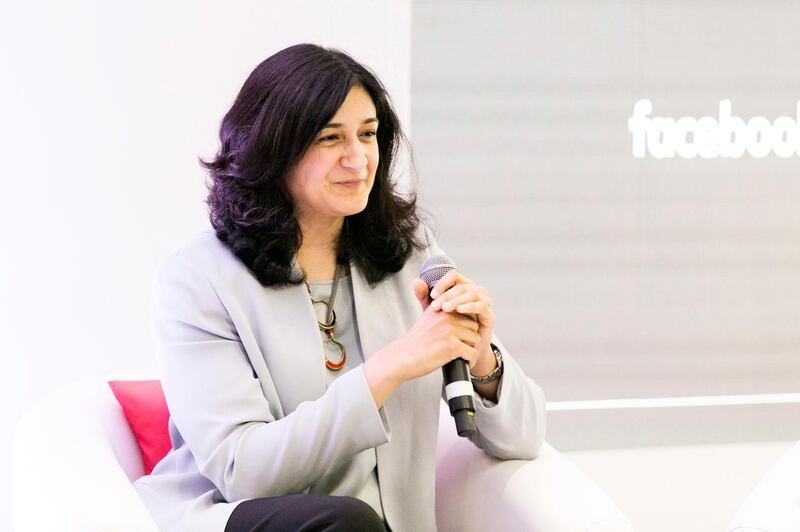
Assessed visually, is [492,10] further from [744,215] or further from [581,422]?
[581,422]

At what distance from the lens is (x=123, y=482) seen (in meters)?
1.91

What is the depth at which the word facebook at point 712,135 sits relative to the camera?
3.72m

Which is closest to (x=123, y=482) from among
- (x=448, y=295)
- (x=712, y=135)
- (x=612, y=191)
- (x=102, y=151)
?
(x=448, y=295)

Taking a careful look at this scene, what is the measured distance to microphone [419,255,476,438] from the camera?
186 centimetres

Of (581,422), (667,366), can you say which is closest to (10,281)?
(581,422)

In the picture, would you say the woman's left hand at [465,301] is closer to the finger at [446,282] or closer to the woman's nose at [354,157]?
the finger at [446,282]

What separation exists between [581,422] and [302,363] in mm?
1952

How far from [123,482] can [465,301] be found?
0.75 metres

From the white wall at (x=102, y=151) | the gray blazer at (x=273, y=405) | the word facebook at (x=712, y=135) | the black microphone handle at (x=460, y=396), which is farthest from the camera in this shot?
the word facebook at (x=712, y=135)

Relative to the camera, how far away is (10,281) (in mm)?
3229

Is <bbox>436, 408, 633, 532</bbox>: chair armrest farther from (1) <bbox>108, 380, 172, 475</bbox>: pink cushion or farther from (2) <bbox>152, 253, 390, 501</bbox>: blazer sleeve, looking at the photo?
(1) <bbox>108, 380, 172, 475</bbox>: pink cushion

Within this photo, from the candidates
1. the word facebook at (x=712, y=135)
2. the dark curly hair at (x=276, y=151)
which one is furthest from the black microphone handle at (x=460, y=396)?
the word facebook at (x=712, y=135)

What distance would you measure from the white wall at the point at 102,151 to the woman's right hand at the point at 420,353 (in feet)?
4.99

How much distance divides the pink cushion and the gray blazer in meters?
0.14
